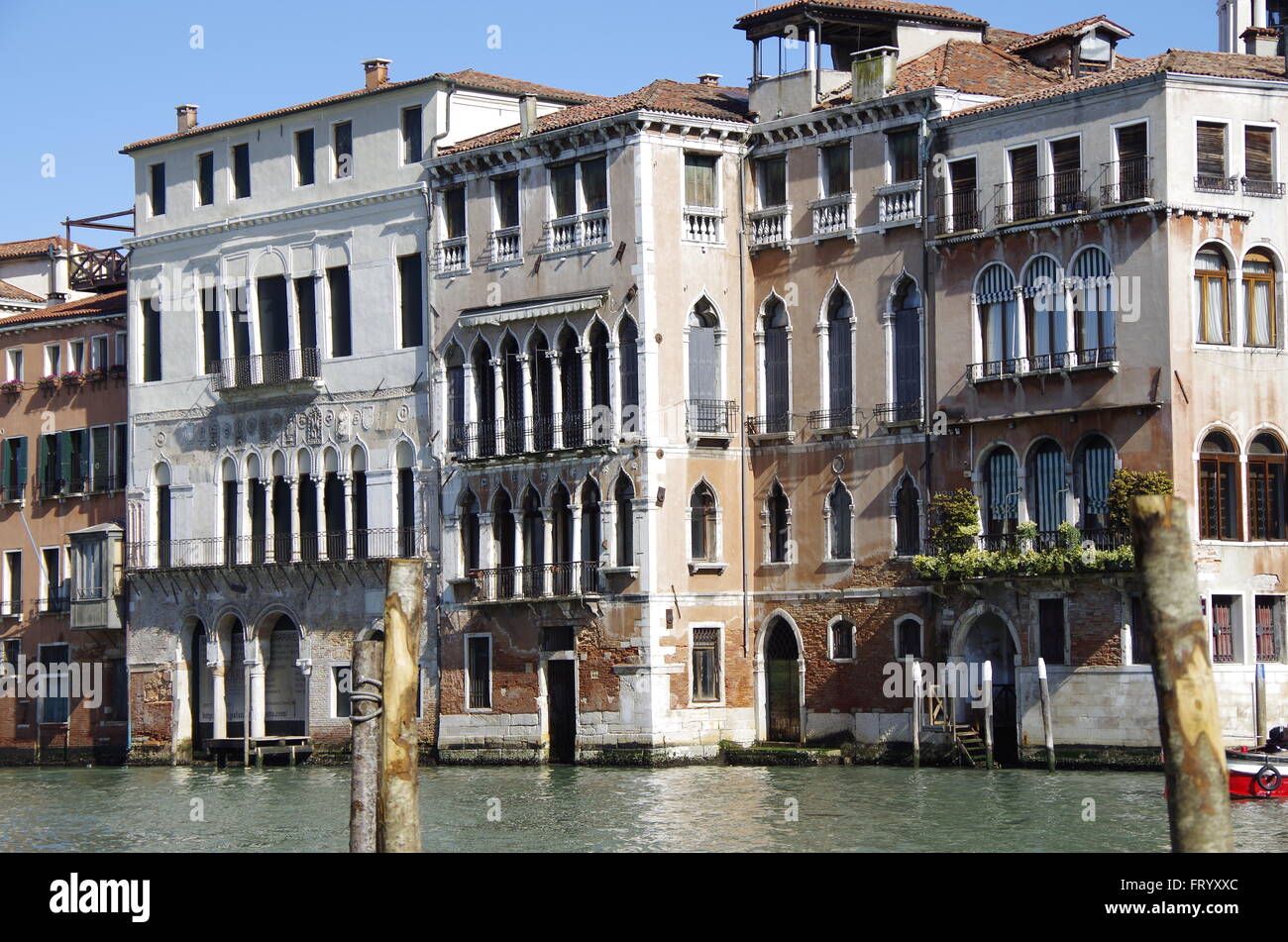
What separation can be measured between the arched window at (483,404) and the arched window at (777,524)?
5058 millimetres

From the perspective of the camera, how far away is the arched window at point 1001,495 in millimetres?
35594

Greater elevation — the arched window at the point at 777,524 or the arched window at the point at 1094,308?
the arched window at the point at 1094,308

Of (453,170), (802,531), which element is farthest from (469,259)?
(802,531)

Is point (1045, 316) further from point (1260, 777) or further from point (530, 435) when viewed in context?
point (530, 435)

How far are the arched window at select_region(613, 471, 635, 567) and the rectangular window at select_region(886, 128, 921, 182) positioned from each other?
21.0 feet

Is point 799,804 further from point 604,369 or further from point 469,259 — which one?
point 469,259

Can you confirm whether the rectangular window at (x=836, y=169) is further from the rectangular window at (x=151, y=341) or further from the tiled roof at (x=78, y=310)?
the tiled roof at (x=78, y=310)

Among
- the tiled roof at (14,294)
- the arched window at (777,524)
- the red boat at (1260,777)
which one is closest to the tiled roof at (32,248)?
the tiled roof at (14,294)

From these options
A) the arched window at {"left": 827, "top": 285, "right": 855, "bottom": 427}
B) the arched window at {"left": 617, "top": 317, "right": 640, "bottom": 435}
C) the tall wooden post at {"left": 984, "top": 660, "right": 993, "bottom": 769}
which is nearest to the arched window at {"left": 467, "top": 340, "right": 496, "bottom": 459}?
the arched window at {"left": 617, "top": 317, "right": 640, "bottom": 435}

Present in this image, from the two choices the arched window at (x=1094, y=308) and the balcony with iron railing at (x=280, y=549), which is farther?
the balcony with iron railing at (x=280, y=549)

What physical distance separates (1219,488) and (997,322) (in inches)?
170

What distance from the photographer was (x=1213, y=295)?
3412 cm

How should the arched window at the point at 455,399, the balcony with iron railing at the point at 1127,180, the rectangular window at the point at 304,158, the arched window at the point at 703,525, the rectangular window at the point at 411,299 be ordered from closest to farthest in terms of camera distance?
the balcony with iron railing at the point at 1127,180, the arched window at the point at 703,525, the arched window at the point at 455,399, the rectangular window at the point at 411,299, the rectangular window at the point at 304,158

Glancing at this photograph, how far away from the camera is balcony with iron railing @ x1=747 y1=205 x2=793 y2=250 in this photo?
38906mm
